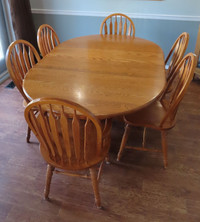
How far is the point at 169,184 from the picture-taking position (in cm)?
159

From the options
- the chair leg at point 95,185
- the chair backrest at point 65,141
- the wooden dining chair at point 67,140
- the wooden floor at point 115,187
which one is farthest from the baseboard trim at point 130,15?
the chair leg at point 95,185

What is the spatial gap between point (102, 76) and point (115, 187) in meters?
0.83

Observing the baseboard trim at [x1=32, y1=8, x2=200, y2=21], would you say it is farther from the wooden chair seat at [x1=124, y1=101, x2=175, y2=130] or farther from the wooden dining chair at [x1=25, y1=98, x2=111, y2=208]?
the wooden dining chair at [x1=25, y1=98, x2=111, y2=208]

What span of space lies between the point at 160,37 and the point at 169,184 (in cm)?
209

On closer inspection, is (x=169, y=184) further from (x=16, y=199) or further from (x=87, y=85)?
(x=16, y=199)

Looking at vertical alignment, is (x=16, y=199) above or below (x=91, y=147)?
below

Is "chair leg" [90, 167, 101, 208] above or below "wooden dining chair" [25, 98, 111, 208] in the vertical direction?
below

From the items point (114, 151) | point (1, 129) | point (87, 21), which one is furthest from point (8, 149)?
point (87, 21)

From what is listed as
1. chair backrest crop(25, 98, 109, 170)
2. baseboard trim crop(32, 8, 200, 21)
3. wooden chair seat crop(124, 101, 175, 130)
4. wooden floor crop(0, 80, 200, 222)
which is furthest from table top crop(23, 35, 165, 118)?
baseboard trim crop(32, 8, 200, 21)

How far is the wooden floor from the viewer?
4.61 ft

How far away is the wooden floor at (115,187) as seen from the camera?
1.41 metres

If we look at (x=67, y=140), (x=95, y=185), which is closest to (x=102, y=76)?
(x=67, y=140)

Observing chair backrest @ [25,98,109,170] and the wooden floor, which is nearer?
chair backrest @ [25,98,109,170]

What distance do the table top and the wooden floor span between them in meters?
0.71
